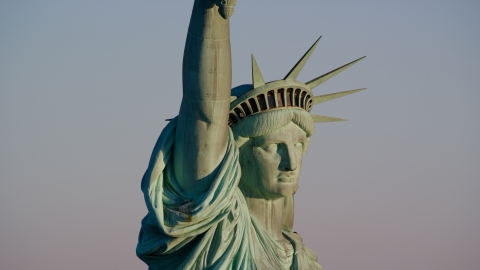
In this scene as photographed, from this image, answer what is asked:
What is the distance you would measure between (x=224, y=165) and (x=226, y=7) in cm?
229

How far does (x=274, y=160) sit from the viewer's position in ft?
73.7

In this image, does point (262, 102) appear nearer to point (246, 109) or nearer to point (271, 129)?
point (246, 109)

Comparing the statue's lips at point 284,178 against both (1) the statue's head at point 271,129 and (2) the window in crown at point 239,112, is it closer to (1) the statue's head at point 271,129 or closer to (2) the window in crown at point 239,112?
Answer: (1) the statue's head at point 271,129

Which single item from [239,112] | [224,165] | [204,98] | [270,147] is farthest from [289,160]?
[204,98]

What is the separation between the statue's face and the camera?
22469mm

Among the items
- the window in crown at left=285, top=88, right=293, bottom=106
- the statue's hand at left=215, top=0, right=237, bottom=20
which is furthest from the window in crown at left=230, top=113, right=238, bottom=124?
the statue's hand at left=215, top=0, right=237, bottom=20

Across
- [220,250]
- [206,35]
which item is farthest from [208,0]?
[220,250]

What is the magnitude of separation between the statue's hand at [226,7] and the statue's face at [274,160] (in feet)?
8.74

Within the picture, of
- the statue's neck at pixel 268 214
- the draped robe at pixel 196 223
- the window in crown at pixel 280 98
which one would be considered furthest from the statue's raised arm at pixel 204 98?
the statue's neck at pixel 268 214

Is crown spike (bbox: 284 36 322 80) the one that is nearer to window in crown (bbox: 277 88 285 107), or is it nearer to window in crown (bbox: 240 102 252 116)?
window in crown (bbox: 277 88 285 107)

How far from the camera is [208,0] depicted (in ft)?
67.3

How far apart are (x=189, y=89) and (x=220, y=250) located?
219cm

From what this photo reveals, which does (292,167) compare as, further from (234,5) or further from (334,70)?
(234,5)

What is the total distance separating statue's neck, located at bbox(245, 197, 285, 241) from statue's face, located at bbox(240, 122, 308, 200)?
290 millimetres
